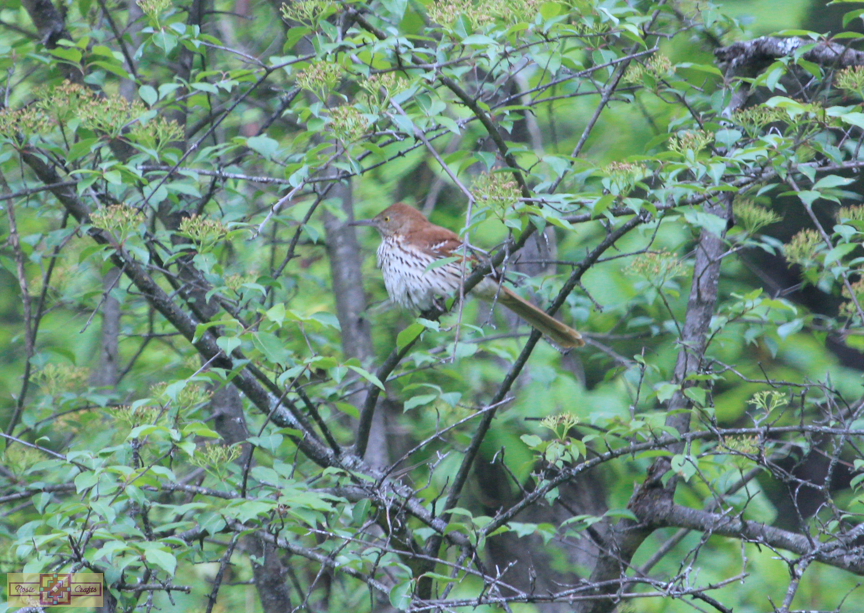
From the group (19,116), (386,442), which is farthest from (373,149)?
(386,442)

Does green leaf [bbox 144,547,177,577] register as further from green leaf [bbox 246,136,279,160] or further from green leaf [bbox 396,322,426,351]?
green leaf [bbox 246,136,279,160]

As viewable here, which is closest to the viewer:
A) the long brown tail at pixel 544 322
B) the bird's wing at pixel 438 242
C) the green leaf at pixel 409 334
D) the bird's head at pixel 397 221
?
the green leaf at pixel 409 334

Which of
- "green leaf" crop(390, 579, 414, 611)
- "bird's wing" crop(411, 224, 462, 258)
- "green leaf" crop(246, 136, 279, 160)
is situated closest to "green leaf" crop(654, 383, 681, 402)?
"green leaf" crop(390, 579, 414, 611)

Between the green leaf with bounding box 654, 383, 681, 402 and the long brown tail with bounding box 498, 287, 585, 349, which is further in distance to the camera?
the long brown tail with bounding box 498, 287, 585, 349

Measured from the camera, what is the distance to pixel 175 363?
13.4ft

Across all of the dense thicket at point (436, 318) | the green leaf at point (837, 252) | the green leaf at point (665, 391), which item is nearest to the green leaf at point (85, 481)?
the dense thicket at point (436, 318)

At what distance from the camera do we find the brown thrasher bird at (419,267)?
162 inches

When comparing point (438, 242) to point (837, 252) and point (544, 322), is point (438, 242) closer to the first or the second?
point (544, 322)

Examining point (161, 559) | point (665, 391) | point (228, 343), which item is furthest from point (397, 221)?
point (161, 559)

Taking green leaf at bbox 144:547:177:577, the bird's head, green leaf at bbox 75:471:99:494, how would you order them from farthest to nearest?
the bird's head < green leaf at bbox 75:471:99:494 < green leaf at bbox 144:547:177:577

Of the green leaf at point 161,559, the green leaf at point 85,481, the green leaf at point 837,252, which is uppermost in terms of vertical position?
the green leaf at point 837,252

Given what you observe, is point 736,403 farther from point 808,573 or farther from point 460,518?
point 460,518

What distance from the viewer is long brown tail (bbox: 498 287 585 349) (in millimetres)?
3703

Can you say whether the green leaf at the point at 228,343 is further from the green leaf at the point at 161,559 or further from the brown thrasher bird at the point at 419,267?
the brown thrasher bird at the point at 419,267
